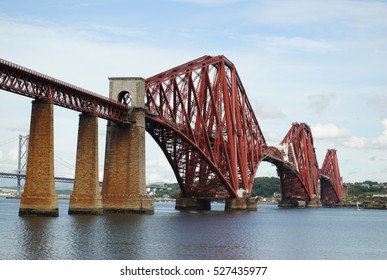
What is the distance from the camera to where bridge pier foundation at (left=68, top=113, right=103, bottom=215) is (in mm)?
82375

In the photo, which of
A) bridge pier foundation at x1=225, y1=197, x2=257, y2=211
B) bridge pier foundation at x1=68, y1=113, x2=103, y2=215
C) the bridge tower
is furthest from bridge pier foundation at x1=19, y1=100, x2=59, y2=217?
bridge pier foundation at x1=225, y1=197, x2=257, y2=211

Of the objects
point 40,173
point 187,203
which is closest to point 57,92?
point 40,173

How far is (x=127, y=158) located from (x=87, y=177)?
A: 1081 cm

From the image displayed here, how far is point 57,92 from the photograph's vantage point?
7806 cm

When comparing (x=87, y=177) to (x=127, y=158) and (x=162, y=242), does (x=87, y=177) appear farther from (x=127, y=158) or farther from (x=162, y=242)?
(x=162, y=242)

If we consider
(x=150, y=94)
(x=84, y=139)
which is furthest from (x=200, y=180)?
(x=84, y=139)

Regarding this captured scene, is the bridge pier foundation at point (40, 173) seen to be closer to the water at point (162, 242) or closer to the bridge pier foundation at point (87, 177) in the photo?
the water at point (162, 242)

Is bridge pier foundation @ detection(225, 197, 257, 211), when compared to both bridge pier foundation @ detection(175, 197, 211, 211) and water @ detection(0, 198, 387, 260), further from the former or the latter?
water @ detection(0, 198, 387, 260)

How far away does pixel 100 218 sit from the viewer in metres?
78.8

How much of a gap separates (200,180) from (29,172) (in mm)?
60116

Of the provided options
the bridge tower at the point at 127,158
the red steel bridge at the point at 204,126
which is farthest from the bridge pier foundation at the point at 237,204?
the bridge tower at the point at 127,158

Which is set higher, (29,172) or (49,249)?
(29,172)

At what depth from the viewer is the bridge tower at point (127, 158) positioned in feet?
298
